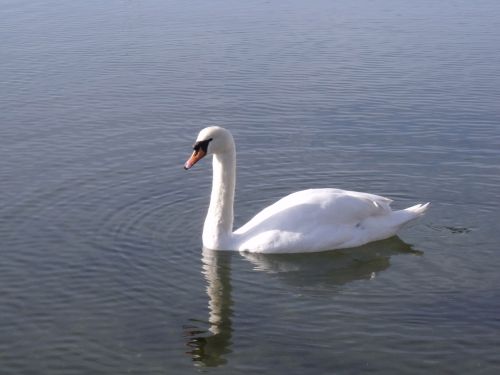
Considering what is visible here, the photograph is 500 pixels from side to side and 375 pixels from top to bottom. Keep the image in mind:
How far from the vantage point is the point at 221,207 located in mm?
12523

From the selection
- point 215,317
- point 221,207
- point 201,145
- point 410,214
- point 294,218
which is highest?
point 201,145

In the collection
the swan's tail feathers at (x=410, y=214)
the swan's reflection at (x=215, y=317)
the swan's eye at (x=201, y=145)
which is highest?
the swan's eye at (x=201, y=145)

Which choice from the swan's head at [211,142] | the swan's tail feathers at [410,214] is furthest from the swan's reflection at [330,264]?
the swan's head at [211,142]

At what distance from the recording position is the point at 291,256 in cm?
1217

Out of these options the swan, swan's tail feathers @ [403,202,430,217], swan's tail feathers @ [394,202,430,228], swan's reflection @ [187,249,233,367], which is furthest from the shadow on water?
swan's tail feathers @ [403,202,430,217]

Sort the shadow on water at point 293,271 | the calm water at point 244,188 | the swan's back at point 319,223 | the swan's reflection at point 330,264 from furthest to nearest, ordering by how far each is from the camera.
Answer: the swan's back at point 319,223
the swan's reflection at point 330,264
the shadow on water at point 293,271
the calm water at point 244,188

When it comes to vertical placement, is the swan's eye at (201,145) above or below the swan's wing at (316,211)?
above

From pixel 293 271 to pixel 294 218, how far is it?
79 centimetres

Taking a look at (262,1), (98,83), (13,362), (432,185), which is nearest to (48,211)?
(13,362)

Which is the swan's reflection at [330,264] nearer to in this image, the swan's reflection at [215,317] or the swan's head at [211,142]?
the swan's reflection at [215,317]

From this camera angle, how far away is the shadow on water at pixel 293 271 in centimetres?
1011

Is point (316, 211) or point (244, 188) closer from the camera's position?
point (316, 211)

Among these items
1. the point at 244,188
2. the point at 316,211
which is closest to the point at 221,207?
the point at 316,211

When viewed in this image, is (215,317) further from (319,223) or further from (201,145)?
(201,145)
